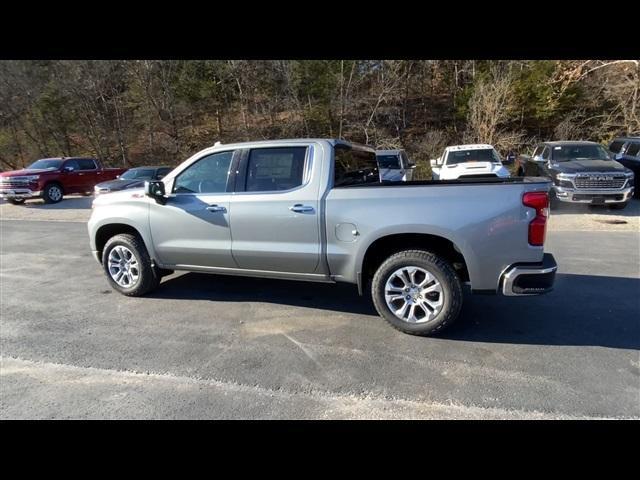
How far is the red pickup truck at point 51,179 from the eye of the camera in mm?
14906

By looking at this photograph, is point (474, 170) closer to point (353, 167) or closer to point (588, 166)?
point (588, 166)

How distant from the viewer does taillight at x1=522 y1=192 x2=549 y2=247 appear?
3.30 m

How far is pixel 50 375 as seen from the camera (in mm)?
3254

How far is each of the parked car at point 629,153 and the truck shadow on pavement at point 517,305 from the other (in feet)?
32.2

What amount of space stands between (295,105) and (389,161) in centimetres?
1399

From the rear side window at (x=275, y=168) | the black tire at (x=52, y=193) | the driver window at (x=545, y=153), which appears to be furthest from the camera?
the black tire at (x=52, y=193)

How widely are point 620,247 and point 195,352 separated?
752cm

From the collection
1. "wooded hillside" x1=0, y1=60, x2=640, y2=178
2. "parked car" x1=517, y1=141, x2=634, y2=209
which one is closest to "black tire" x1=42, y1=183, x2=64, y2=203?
"wooded hillside" x1=0, y1=60, x2=640, y2=178

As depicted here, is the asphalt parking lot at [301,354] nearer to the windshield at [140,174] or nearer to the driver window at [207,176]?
the driver window at [207,176]

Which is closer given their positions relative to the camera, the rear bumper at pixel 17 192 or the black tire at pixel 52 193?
the rear bumper at pixel 17 192

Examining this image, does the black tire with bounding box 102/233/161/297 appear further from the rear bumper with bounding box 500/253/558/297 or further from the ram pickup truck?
the rear bumper with bounding box 500/253/558/297

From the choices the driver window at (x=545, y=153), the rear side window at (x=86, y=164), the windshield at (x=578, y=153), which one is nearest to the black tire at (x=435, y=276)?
the windshield at (x=578, y=153)
